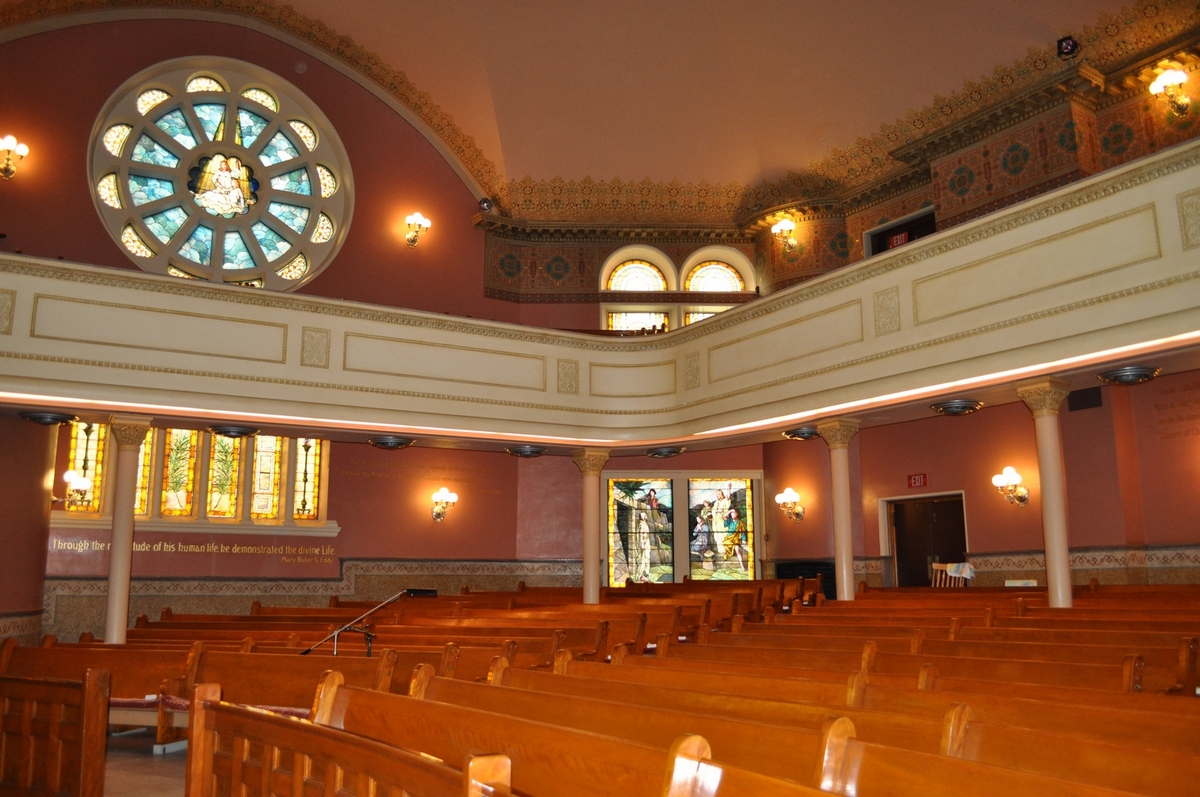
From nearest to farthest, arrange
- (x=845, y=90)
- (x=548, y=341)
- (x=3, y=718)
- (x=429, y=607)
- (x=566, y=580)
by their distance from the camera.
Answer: (x=3, y=718), (x=429, y=607), (x=548, y=341), (x=845, y=90), (x=566, y=580)

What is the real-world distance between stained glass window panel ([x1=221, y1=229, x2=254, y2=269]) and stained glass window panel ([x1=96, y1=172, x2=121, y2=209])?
1634 mm

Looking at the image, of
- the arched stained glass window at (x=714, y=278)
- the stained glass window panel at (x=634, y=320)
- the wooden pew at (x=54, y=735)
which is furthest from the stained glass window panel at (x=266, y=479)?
the wooden pew at (x=54, y=735)

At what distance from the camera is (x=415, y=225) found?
15578 mm

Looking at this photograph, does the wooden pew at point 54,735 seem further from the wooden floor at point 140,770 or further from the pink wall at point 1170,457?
the pink wall at point 1170,457

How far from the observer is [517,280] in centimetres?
1670

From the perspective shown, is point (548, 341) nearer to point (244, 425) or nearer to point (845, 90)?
point (244, 425)

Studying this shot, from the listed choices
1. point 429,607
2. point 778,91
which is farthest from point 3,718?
point 778,91

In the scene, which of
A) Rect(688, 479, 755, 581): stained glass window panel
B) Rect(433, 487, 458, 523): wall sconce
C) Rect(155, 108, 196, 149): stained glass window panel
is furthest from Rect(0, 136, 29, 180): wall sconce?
Rect(688, 479, 755, 581): stained glass window panel

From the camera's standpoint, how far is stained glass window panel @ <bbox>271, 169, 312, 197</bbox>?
1535cm

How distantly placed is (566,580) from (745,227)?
7062 mm

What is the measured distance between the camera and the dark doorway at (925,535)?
1377 centimetres

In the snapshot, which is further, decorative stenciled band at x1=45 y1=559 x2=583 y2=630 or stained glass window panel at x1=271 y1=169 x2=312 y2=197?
stained glass window panel at x1=271 y1=169 x2=312 y2=197

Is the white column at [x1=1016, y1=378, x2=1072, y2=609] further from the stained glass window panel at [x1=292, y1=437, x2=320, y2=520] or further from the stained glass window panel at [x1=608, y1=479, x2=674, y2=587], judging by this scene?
the stained glass window panel at [x1=292, y1=437, x2=320, y2=520]

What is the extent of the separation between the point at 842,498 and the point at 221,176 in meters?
10.5
